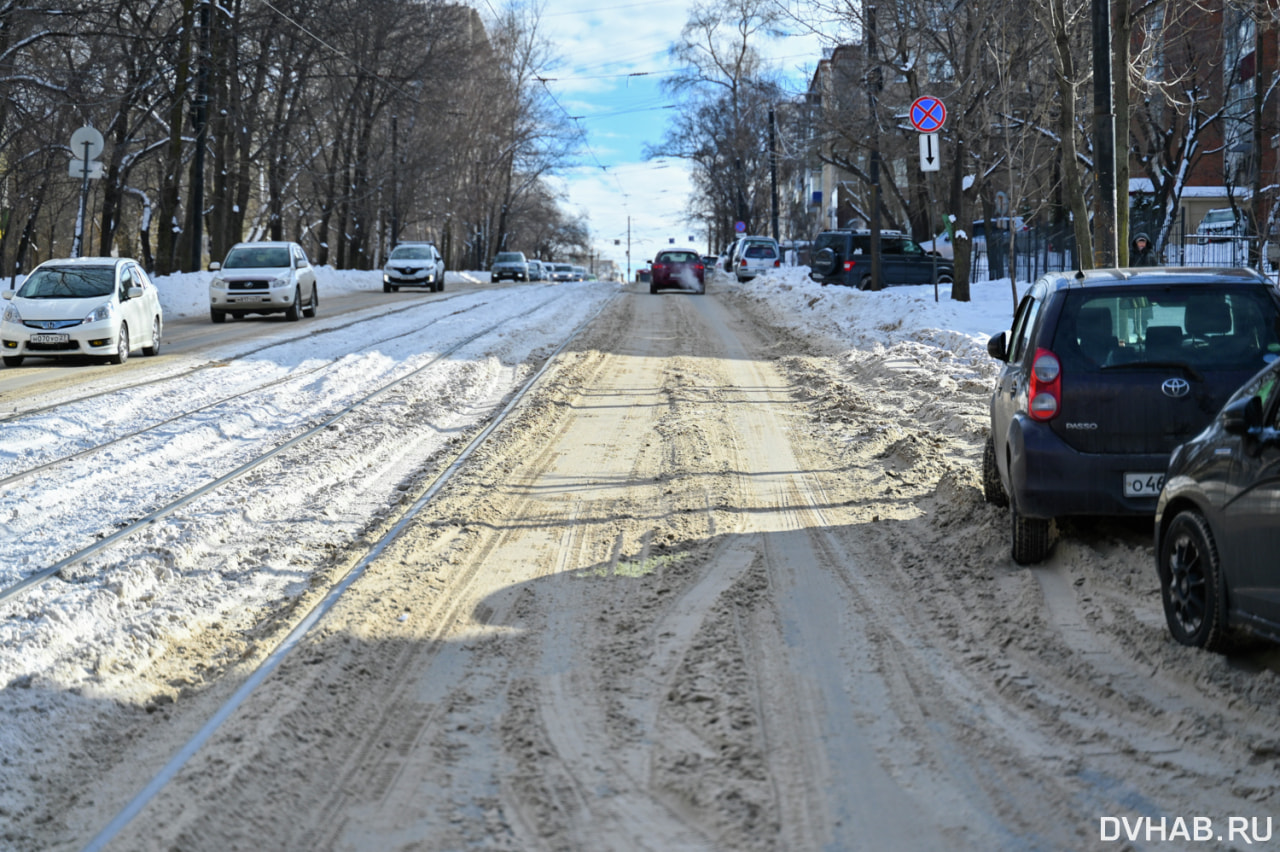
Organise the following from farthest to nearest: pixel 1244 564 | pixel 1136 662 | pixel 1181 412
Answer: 1. pixel 1181 412
2. pixel 1136 662
3. pixel 1244 564

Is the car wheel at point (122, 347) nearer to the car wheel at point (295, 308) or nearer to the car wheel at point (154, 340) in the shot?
the car wheel at point (154, 340)

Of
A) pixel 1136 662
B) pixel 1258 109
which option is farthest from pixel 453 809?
pixel 1258 109

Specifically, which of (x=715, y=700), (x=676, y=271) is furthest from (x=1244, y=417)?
(x=676, y=271)

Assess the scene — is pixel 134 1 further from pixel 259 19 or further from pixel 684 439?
pixel 684 439

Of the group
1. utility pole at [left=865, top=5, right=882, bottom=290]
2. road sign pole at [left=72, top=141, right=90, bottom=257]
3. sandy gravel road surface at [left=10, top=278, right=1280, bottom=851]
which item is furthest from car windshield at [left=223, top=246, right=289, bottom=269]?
sandy gravel road surface at [left=10, top=278, right=1280, bottom=851]

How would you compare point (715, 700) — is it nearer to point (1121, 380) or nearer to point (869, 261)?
point (1121, 380)

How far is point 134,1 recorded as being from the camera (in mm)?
31453

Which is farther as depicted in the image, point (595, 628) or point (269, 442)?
point (269, 442)

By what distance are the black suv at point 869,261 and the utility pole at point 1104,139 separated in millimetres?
19017

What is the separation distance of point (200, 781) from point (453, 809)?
87cm

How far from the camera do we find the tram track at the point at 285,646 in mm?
3916

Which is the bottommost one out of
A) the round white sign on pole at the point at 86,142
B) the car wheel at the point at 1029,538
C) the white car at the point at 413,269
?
the car wheel at the point at 1029,538
